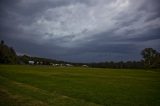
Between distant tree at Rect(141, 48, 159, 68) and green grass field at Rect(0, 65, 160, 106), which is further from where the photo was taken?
distant tree at Rect(141, 48, 159, 68)

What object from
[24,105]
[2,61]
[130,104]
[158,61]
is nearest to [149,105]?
[130,104]

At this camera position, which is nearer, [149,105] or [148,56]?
[149,105]

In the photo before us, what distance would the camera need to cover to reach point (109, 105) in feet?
61.8

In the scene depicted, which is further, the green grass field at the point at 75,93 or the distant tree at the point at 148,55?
the distant tree at the point at 148,55

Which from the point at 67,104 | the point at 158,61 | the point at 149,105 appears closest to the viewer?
the point at 67,104

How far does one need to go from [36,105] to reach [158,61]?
145225mm

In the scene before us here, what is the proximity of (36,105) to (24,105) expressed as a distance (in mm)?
787

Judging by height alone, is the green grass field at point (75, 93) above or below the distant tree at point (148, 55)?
below

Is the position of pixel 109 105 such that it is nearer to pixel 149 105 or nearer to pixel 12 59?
pixel 149 105

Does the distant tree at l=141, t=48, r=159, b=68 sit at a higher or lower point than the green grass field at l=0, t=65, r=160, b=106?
higher

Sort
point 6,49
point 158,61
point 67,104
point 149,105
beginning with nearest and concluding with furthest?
point 67,104 < point 149,105 < point 158,61 < point 6,49

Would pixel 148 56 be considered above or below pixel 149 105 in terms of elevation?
above

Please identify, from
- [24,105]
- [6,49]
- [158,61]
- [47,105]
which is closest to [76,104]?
[47,105]

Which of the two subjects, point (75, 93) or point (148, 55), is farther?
point (148, 55)
